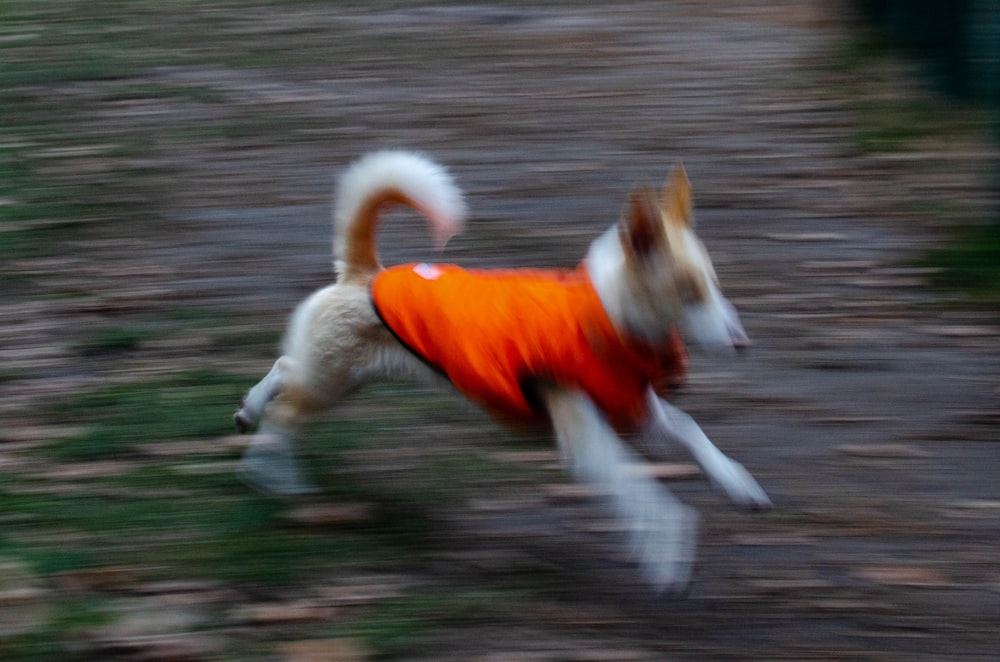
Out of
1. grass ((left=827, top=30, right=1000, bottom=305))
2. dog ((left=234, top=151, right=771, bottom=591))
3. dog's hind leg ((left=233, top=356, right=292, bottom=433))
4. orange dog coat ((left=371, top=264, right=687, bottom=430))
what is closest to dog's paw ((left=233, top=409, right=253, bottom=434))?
dog's hind leg ((left=233, top=356, right=292, bottom=433))

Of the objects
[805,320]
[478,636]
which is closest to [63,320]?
[478,636]

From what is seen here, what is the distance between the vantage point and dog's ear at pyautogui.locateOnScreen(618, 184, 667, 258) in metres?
3.44

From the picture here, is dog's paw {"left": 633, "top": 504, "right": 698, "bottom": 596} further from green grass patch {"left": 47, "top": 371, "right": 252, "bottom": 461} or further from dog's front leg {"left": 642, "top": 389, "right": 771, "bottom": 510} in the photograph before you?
green grass patch {"left": 47, "top": 371, "right": 252, "bottom": 461}

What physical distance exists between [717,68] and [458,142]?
2.58 m

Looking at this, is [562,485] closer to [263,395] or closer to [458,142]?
[263,395]

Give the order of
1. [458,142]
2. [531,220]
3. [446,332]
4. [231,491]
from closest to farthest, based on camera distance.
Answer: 1. [446,332]
2. [231,491]
3. [531,220]
4. [458,142]

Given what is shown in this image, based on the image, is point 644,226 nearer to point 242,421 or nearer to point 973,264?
point 242,421

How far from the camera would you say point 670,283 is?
3525mm

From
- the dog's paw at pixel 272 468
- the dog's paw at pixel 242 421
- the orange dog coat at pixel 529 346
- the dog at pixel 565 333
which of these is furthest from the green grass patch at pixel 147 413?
the orange dog coat at pixel 529 346

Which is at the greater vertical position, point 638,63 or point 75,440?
point 638,63

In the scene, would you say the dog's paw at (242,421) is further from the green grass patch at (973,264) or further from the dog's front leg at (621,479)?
the green grass patch at (973,264)

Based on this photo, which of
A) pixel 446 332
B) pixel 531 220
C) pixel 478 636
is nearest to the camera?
pixel 478 636

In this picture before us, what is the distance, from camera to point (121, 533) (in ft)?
12.8

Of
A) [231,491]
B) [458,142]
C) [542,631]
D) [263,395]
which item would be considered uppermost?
[458,142]
